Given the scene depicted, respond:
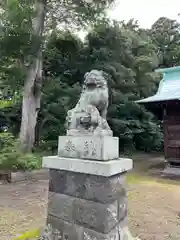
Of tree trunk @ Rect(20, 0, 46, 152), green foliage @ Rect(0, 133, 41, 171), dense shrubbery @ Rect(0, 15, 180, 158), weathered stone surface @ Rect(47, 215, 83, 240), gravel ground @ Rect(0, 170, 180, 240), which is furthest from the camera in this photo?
dense shrubbery @ Rect(0, 15, 180, 158)

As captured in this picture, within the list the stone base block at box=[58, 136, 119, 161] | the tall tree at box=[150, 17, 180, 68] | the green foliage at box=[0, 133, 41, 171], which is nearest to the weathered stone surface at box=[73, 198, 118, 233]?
the stone base block at box=[58, 136, 119, 161]

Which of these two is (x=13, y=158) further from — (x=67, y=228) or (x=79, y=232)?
(x=79, y=232)

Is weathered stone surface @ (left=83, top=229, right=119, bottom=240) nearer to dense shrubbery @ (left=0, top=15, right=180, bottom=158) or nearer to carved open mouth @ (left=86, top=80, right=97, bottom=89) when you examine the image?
carved open mouth @ (left=86, top=80, right=97, bottom=89)

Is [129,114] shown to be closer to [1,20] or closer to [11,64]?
[11,64]

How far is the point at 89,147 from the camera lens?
2580 mm

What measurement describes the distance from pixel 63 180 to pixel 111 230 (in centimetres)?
75

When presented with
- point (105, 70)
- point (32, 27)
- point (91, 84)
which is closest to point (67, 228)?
point (91, 84)

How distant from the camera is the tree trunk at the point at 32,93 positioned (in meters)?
9.92

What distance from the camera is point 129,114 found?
1294 centimetres

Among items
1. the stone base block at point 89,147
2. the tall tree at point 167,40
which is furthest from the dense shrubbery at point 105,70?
the stone base block at point 89,147

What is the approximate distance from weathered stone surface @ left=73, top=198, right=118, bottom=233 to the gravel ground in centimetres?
125

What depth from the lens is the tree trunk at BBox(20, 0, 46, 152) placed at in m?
9.92

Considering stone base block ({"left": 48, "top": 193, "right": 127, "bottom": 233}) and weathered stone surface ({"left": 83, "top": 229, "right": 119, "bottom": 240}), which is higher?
stone base block ({"left": 48, "top": 193, "right": 127, "bottom": 233})

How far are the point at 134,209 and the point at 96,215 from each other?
252cm
